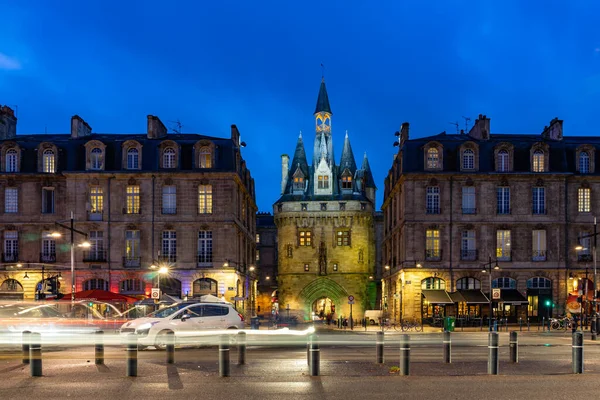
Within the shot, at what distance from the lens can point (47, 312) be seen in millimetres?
26109

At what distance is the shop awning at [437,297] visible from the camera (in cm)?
4888

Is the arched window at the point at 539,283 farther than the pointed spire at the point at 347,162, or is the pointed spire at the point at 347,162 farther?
the pointed spire at the point at 347,162

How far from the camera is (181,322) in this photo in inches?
938

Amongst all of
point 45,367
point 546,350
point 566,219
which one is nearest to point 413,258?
point 566,219

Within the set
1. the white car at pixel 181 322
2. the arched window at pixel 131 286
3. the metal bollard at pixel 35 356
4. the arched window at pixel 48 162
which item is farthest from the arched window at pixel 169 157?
the metal bollard at pixel 35 356

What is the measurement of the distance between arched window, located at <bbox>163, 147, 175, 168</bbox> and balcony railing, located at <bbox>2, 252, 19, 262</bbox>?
12.8 m

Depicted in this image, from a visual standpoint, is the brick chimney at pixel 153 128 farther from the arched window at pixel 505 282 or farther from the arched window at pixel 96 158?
the arched window at pixel 505 282

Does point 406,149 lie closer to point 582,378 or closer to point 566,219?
point 566,219

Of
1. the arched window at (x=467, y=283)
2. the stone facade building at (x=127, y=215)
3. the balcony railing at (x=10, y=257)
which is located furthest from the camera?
the arched window at (x=467, y=283)

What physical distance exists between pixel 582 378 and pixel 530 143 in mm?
40551

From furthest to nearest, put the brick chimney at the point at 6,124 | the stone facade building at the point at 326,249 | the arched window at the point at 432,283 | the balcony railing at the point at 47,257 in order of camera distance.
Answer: the stone facade building at the point at 326,249 < the brick chimney at the point at 6,124 < the arched window at the point at 432,283 < the balcony railing at the point at 47,257

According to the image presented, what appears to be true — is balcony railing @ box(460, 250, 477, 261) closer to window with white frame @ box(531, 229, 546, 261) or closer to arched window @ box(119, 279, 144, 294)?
window with white frame @ box(531, 229, 546, 261)

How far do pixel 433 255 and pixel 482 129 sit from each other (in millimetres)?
11023

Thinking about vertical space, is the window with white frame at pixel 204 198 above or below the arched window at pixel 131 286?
above
